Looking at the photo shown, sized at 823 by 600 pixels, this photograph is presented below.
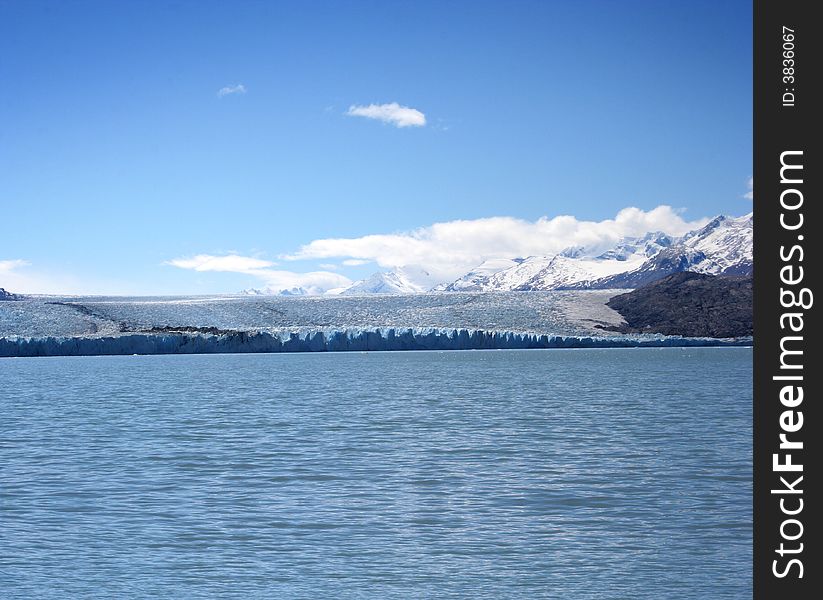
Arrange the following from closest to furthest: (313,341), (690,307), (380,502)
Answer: (380,502) < (313,341) < (690,307)

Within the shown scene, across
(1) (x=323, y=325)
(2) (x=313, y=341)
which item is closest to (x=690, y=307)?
(1) (x=323, y=325)

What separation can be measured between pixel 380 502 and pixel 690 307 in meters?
62.8

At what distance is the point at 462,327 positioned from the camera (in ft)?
189

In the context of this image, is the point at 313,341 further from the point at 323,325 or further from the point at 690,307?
the point at 690,307

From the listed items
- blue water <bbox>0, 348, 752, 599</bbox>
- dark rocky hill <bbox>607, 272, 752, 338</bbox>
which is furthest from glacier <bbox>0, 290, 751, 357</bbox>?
blue water <bbox>0, 348, 752, 599</bbox>

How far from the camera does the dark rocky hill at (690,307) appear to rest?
210ft

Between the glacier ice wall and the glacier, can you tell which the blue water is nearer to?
the glacier ice wall

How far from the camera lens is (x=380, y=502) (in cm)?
952

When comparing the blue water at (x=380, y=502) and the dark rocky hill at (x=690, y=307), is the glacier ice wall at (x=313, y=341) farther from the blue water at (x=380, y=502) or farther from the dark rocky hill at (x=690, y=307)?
the blue water at (x=380, y=502)

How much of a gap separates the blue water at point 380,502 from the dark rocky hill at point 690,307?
44.6 meters
